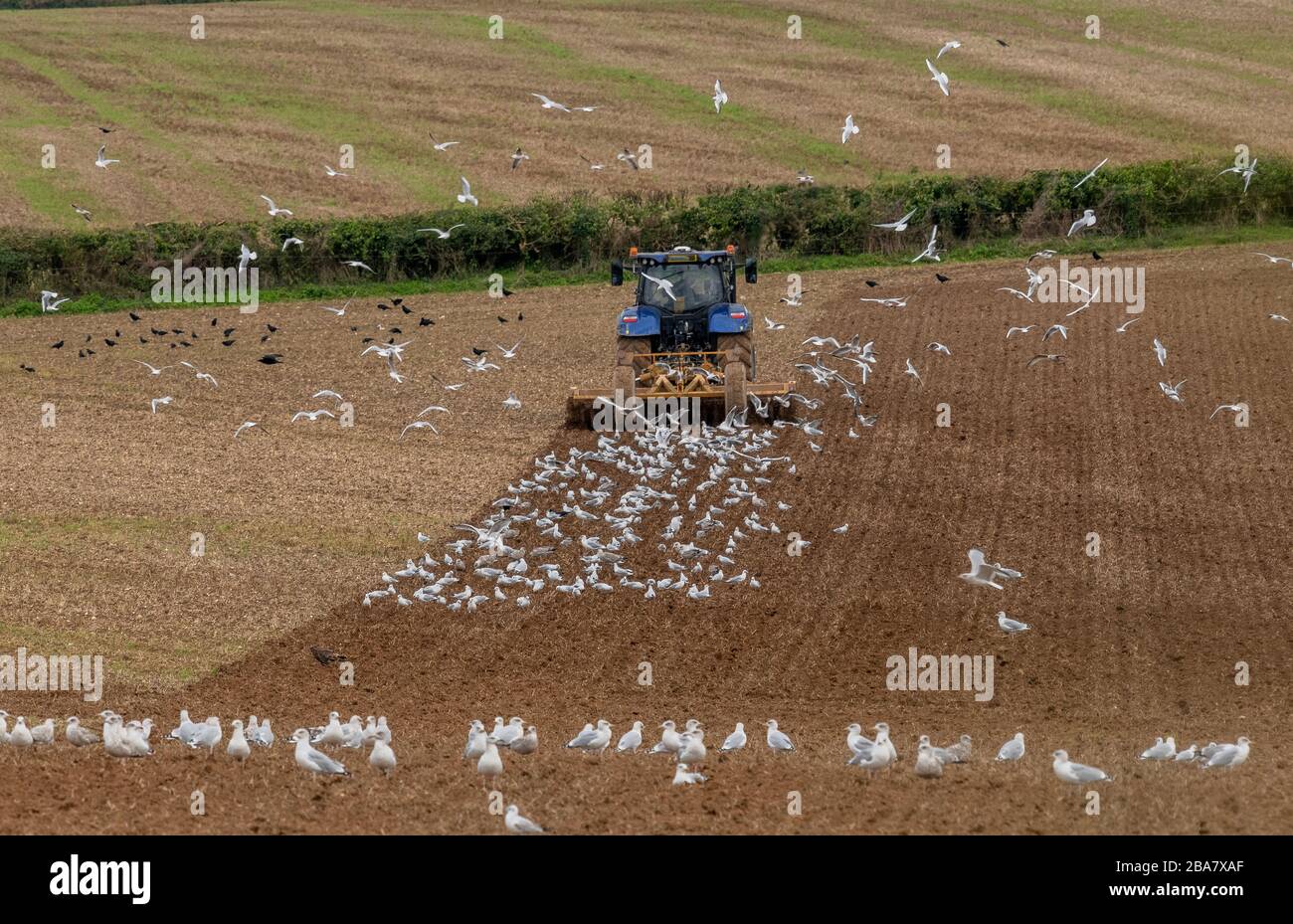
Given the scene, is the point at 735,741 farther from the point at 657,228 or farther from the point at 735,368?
the point at 657,228

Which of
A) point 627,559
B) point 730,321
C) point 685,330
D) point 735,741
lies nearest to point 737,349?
point 730,321

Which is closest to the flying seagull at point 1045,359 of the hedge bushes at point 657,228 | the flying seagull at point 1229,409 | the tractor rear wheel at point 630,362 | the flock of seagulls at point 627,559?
the flock of seagulls at point 627,559

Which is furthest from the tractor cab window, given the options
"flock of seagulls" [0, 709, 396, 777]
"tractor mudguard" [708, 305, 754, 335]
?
"flock of seagulls" [0, 709, 396, 777]

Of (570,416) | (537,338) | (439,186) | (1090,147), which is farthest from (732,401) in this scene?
(1090,147)

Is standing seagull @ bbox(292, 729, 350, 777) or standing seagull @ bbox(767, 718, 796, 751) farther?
standing seagull @ bbox(767, 718, 796, 751)

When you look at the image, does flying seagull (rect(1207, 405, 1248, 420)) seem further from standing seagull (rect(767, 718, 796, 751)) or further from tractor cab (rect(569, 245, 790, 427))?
standing seagull (rect(767, 718, 796, 751))

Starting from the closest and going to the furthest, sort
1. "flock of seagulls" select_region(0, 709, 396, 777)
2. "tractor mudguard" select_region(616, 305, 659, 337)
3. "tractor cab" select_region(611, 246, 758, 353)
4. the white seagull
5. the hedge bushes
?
"flock of seagulls" select_region(0, 709, 396, 777)
the white seagull
"tractor mudguard" select_region(616, 305, 659, 337)
"tractor cab" select_region(611, 246, 758, 353)
the hedge bushes

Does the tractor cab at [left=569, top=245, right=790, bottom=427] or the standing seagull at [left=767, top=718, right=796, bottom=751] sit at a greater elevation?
the tractor cab at [left=569, top=245, right=790, bottom=427]
